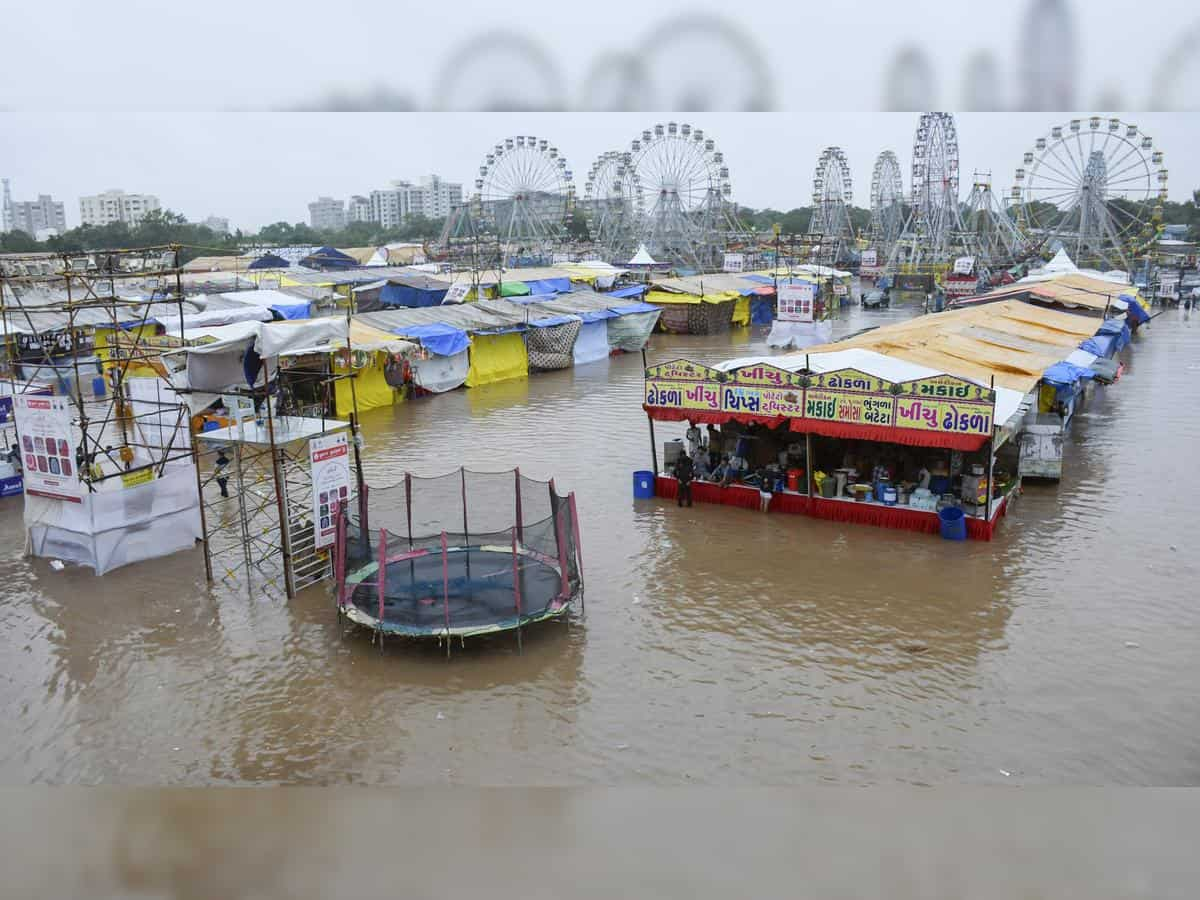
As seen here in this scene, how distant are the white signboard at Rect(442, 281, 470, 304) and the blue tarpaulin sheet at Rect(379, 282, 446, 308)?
2.77m

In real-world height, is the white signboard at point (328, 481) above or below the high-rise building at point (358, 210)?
below

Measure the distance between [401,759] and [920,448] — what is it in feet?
28.4

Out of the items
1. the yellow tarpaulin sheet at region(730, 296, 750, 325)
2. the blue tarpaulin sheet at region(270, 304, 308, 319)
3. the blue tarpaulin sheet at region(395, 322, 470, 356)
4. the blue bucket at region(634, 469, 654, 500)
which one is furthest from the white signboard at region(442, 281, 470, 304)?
the blue bucket at region(634, 469, 654, 500)

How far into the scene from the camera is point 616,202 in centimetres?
5991

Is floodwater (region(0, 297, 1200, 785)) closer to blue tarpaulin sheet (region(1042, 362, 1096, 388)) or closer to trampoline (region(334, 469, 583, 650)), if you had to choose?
trampoline (region(334, 469, 583, 650))

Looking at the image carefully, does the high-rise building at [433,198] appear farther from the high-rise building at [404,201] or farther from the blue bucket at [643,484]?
the blue bucket at [643,484]

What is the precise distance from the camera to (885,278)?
5247cm

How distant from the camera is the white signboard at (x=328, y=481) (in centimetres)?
1017

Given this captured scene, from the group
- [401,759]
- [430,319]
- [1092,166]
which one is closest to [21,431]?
[401,759]

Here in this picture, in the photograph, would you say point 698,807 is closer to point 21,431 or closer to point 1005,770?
point 1005,770

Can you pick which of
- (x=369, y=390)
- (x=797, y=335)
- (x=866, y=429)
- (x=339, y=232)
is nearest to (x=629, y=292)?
(x=797, y=335)

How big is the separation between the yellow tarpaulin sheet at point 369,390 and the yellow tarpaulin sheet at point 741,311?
18.6 meters

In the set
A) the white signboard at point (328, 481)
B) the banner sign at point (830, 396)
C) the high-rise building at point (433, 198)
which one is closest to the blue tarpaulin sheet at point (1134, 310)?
the banner sign at point (830, 396)

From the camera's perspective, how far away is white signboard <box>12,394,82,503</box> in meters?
10.5
